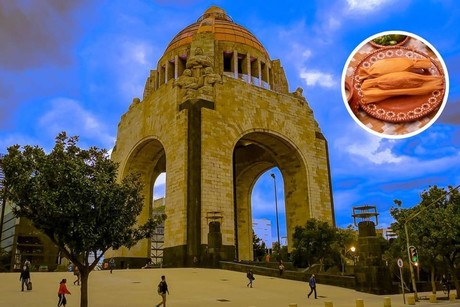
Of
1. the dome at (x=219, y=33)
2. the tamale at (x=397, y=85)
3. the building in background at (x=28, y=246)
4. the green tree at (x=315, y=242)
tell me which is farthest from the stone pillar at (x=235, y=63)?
the building in background at (x=28, y=246)

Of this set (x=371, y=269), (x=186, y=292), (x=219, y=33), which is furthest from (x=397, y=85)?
(x=219, y=33)

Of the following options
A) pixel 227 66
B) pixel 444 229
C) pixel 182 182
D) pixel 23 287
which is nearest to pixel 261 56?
pixel 227 66

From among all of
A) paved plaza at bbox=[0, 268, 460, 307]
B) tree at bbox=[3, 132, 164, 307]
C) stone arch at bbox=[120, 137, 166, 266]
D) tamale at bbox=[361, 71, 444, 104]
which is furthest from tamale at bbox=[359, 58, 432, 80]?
stone arch at bbox=[120, 137, 166, 266]

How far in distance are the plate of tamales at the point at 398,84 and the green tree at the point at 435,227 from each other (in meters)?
4.52

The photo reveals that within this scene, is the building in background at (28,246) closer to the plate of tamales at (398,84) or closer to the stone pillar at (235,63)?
the stone pillar at (235,63)

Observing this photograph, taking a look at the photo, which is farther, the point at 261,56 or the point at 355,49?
the point at 261,56

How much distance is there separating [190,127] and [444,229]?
19.3 meters

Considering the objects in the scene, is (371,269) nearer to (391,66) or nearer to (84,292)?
(391,66)

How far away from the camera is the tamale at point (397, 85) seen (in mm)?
18484

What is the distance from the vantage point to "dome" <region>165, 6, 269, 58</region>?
139ft

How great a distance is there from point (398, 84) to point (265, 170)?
28.8 metres

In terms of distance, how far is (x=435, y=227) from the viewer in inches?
834

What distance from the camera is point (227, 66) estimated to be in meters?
42.8

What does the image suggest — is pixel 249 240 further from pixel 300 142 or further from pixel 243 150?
pixel 300 142
